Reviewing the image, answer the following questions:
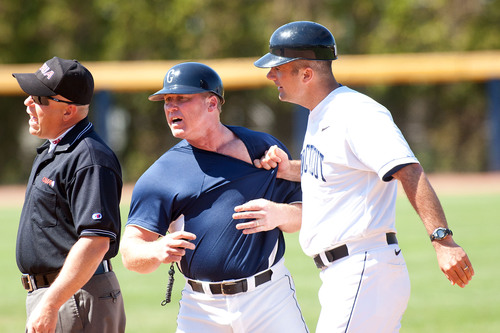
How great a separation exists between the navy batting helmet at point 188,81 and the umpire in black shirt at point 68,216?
1.39ft

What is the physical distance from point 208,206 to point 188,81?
2.30ft

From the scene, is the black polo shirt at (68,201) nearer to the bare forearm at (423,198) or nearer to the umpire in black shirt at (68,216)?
the umpire in black shirt at (68,216)

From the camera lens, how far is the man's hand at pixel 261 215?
3.94 meters

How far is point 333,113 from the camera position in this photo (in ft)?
12.7

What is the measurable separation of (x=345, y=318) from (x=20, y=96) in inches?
1148

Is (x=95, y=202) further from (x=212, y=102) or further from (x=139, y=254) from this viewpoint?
(x=212, y=102)

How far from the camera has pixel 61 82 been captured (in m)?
3.84

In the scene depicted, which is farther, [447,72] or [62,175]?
[447,72]

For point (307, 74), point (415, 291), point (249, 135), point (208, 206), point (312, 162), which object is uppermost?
point (307, 74)

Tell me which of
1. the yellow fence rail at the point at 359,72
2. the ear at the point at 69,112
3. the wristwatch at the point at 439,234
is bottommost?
the wristwatch at the point at 439,234

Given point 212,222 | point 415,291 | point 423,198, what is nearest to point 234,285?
point 212,222

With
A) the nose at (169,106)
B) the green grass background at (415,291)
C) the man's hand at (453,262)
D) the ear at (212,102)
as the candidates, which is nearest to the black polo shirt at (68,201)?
the nose at (169,106)

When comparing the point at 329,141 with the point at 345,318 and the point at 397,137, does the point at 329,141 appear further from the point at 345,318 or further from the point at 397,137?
the point at 345,318

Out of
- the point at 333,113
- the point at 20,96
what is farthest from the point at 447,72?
the point at 333,113
